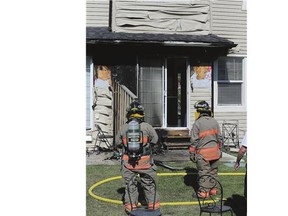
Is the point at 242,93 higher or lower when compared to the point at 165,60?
lower

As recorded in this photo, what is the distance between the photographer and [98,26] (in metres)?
8.80

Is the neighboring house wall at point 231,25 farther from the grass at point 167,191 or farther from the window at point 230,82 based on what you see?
the grass at point 167,191

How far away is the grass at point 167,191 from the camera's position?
486 cm

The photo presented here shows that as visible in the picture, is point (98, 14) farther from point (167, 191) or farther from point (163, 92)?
point (167, 191)

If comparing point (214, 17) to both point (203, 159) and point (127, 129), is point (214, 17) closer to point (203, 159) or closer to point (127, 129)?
point (203, 159)

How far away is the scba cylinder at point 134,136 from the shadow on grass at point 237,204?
4.84ft

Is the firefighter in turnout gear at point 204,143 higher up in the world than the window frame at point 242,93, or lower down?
lower down

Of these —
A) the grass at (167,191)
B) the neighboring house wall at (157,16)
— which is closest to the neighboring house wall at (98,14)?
the neighboring house wall at (157,16)

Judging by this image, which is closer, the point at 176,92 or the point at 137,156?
the point at 137,156

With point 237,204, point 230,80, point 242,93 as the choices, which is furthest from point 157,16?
point 237,204

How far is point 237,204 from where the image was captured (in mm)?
5102

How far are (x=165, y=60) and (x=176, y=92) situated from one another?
78 cm

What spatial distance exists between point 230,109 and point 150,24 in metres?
2.64
